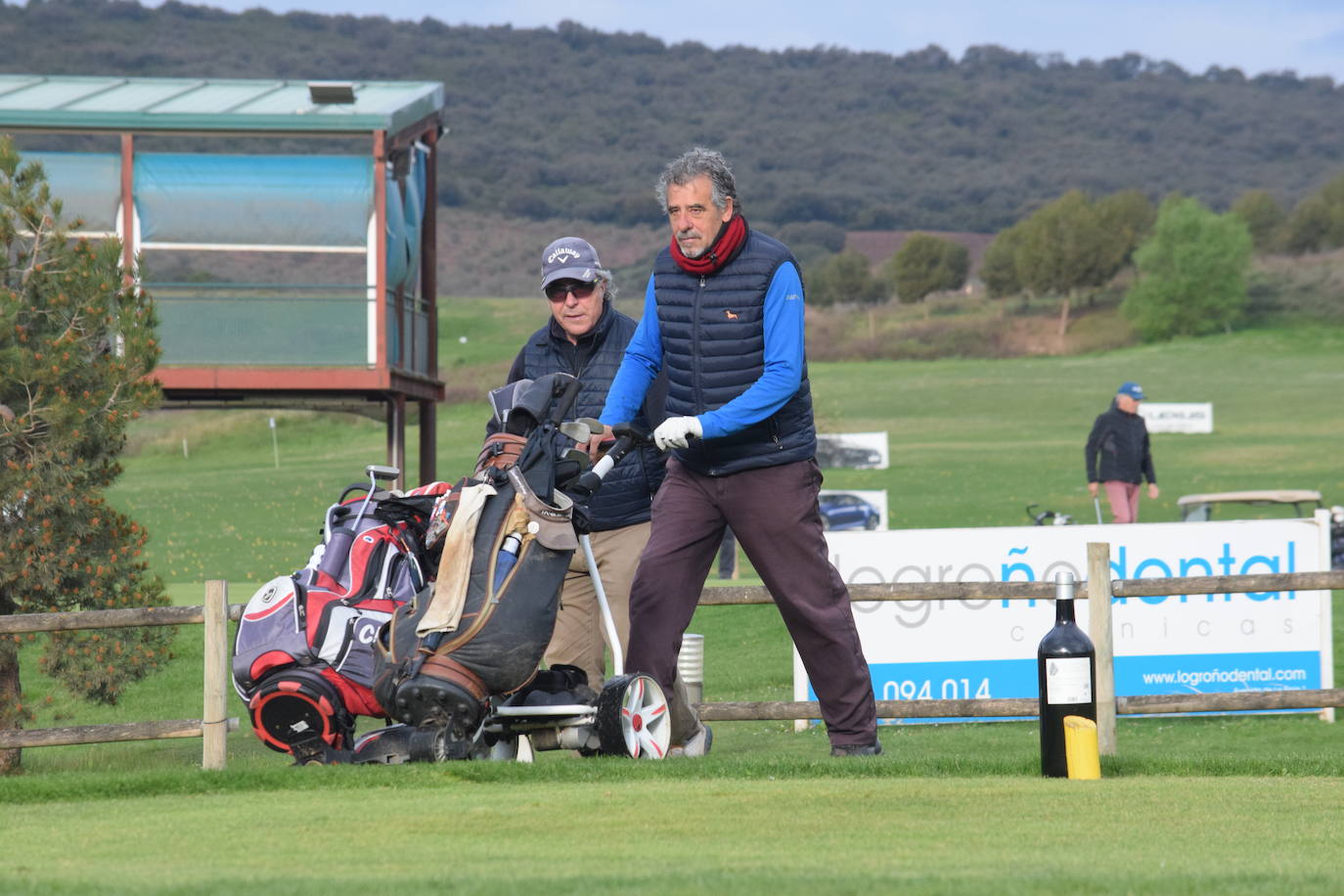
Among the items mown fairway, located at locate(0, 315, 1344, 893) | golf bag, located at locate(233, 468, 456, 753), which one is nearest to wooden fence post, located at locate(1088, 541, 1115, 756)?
mown fairway, located at locate(0, 315, 1344, 893)

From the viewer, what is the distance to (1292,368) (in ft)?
239

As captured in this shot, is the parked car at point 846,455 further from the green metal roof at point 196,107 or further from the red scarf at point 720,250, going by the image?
the red scarf at point 720,250

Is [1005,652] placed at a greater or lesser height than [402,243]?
lesser

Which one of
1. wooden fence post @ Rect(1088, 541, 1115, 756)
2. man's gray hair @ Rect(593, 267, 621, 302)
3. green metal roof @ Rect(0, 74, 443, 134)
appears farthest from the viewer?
green metal roof @ Rect(0, 74, 443, 134)

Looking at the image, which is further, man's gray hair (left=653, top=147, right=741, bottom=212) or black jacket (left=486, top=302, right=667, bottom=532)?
black jacket (left=486, top=302, right=667, bottom=532)

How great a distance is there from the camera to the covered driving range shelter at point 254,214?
59.9 feet

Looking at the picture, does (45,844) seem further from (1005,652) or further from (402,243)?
(402,243)

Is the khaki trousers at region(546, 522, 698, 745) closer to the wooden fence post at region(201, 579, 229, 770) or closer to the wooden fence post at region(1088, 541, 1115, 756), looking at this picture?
the wooden fence post at region(201, 579, 229, 770)

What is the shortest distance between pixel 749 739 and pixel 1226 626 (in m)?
3.14

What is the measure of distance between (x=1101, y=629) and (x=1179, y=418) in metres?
47.2

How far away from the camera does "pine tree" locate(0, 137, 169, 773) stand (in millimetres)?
9641

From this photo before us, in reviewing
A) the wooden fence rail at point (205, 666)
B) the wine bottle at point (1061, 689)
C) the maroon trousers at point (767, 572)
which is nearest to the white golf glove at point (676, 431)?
the maroon trousers at point (767, 572)

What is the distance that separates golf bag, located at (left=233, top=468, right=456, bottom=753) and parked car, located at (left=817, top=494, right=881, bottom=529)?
75.8 ft

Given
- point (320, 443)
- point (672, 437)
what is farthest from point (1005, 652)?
point (320, 443)
